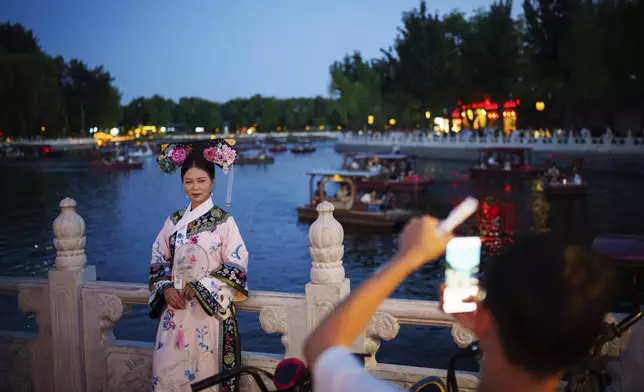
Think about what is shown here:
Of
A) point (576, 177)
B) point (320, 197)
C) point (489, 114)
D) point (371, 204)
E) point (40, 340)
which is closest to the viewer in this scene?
point (40, 340)

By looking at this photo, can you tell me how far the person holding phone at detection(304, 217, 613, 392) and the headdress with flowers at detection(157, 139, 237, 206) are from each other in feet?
9.09

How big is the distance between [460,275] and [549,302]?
10.4 inches

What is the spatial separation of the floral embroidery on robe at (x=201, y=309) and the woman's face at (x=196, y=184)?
3.8 inches

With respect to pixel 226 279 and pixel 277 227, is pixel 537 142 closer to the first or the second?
pixel 277 227

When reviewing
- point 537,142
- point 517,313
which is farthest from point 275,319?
point 537,142

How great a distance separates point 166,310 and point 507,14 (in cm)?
5481

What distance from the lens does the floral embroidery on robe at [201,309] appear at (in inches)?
161

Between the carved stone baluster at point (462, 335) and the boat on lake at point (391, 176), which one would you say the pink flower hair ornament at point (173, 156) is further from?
the boat on lake at point (391, 176)

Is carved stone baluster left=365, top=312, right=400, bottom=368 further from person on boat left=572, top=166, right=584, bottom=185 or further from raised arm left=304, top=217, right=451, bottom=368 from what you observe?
person on boat left=572, top=166, right=584, bottom=185

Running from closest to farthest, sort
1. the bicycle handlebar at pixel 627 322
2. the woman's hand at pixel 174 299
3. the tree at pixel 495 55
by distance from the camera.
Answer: the bicycle handlebar at pixel 627 322, the woman's hand at pixel 174 299, the tree at pixel 495 55

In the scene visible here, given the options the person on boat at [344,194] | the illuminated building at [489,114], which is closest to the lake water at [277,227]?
the person on boat at [344,194]

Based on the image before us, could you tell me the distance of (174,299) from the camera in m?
4.04

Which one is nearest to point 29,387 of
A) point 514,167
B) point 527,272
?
point 527,272

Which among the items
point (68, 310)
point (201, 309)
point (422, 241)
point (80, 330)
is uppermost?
point (422, 241)
